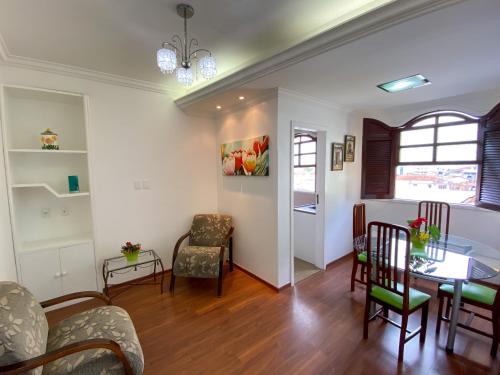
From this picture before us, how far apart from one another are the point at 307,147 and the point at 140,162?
319 centimetres

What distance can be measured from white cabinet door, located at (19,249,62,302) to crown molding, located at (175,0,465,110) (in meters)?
2.55

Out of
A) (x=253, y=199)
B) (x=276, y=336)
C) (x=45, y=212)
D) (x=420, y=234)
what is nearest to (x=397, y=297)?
(x=420, y=234)

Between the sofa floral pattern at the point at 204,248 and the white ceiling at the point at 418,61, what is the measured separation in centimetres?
191

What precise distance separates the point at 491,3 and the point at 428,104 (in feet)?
7.96

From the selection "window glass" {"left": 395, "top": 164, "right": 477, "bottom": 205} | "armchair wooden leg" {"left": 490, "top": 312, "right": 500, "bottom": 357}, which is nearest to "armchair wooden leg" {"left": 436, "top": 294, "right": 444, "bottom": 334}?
"armchair wooden leg" {"left": 490, "top": 312, "right": 500, "bottom": 357}

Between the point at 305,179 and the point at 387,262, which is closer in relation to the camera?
the point at 387,262

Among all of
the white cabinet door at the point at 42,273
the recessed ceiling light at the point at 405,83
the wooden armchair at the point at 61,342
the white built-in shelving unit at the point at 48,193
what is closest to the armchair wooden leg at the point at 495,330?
the recessed ceiling light at the point at 405,83

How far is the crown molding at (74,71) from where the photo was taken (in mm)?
2264

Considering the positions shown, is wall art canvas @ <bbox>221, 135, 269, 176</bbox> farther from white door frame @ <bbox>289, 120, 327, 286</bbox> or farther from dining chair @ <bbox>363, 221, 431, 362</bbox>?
dining chair @ <bbox>363, 221, 431, 362</bbox>

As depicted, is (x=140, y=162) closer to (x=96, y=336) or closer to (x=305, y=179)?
(x=96, y=336)

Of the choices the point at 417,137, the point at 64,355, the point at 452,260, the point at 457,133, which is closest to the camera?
the point at 64,355

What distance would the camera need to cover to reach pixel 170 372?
1772mm

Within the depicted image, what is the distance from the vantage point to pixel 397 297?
75.7 inches

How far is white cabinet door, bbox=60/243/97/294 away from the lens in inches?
99.4
